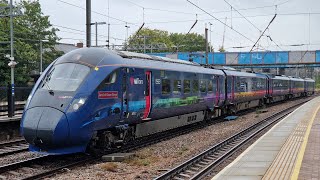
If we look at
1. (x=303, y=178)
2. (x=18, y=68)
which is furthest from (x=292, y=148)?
(x=18, y=68)

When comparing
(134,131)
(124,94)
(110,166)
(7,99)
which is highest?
(124,94)

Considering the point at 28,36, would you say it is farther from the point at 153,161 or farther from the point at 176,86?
the point at 153,161

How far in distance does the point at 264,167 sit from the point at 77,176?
4789 mm

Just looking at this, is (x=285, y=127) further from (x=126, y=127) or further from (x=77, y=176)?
(x=77, y=176)

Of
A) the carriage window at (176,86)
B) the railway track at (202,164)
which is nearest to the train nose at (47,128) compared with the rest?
the railway track at (202,164)

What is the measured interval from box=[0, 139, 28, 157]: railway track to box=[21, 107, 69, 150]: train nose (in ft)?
9.46

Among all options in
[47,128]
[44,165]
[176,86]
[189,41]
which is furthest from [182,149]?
[189,41]

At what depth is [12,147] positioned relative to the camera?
52.3 feet

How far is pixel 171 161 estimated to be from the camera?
1306 centimetres

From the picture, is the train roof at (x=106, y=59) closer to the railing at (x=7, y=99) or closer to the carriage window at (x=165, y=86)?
the carriage window at (x=165, y=86)

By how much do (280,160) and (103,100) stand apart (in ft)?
17.6

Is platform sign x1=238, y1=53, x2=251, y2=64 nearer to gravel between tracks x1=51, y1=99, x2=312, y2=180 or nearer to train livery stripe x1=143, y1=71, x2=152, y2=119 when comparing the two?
gravel between tracks x1=51, y1=99, x2=312, y2=180

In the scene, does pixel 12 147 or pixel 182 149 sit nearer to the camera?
pixel 182 149

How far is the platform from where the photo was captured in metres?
9.84
